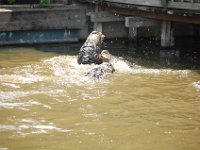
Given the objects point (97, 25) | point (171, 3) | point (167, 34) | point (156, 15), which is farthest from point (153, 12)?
point (97, 25)

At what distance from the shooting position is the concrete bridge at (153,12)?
640 inches

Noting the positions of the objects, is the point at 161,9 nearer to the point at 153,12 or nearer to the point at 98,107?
the point at 153,12

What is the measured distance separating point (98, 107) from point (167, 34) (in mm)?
8466

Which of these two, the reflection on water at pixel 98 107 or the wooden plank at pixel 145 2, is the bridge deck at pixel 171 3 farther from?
the reflection on water at pixel 98 107

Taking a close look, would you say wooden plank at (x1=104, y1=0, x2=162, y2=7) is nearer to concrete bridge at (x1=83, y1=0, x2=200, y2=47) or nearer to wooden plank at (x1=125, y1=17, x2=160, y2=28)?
concrete bridge at (x1=83, y1=0, x2=200, y2=47)

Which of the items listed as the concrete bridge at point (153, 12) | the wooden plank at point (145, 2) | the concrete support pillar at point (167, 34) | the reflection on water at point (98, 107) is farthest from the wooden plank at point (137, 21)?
the reflection on water at point (98, 107)

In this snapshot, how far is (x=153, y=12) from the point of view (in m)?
17.8

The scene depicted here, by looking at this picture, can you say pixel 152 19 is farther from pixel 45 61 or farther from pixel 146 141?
pixel 146 141

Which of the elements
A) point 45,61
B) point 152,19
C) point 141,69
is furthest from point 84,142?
point 152,19

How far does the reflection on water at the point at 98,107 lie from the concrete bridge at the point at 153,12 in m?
1.99

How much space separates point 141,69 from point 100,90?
3371 millimetres

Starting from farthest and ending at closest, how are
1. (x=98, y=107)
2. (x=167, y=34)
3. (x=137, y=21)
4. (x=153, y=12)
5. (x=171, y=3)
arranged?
1. (x=137, y=21)
2. (x=167, y=34)
3. (x=153, y=12)
4. (x=171, y=3)
5. (x=98, y=107)

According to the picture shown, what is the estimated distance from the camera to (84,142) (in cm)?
857

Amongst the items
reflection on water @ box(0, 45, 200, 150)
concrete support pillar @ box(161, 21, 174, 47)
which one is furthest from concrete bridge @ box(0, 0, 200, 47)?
reflection on water @ box(0, 45, 200, 150)
